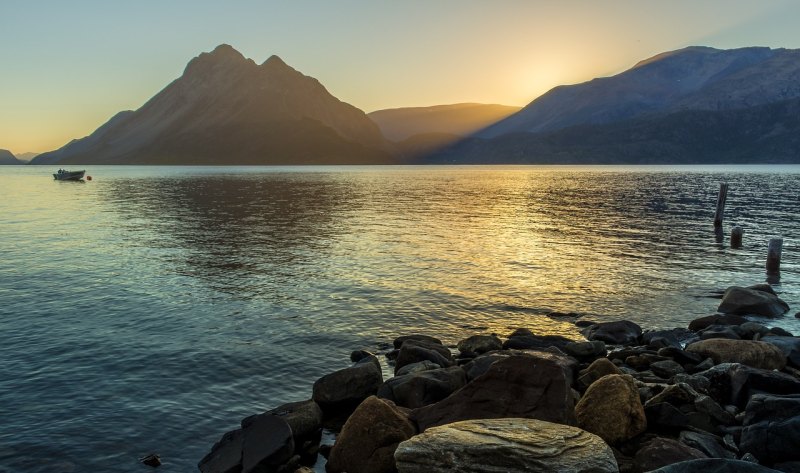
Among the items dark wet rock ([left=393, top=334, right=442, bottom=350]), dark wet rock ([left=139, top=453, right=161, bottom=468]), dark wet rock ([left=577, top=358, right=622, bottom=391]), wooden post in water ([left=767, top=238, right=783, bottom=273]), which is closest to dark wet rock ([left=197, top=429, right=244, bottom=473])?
dark wet rock ([left=139, top=453, right=161, bottom=468])

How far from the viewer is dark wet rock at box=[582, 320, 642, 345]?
1978 centimetres

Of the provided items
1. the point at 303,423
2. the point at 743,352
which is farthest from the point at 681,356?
the point at 303,423

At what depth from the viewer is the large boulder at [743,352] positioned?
53.2 ft

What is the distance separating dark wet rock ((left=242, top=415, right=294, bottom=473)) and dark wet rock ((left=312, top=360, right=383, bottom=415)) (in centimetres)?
199

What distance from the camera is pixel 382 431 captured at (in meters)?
11.5

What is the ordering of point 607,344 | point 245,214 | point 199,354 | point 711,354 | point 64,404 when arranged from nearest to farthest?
1. point 64,404
2. point 711,354
3. point 199,354
4. point 607,344
5. point 245,214

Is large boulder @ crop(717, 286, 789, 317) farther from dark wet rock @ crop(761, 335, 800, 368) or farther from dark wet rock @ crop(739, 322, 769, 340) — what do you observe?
dark wet rock @ crop(761, 335, 800, 368)

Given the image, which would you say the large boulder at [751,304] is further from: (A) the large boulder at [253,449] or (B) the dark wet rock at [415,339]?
(A) the large boulder at [253,449]

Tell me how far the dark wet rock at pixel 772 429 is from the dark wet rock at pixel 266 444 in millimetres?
9217

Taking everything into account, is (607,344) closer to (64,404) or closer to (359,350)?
(359,350)

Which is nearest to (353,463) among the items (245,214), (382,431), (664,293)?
(382,431)

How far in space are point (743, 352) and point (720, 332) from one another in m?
3.07

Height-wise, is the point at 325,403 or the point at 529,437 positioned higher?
the point at 529,437

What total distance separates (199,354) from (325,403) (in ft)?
20.7
